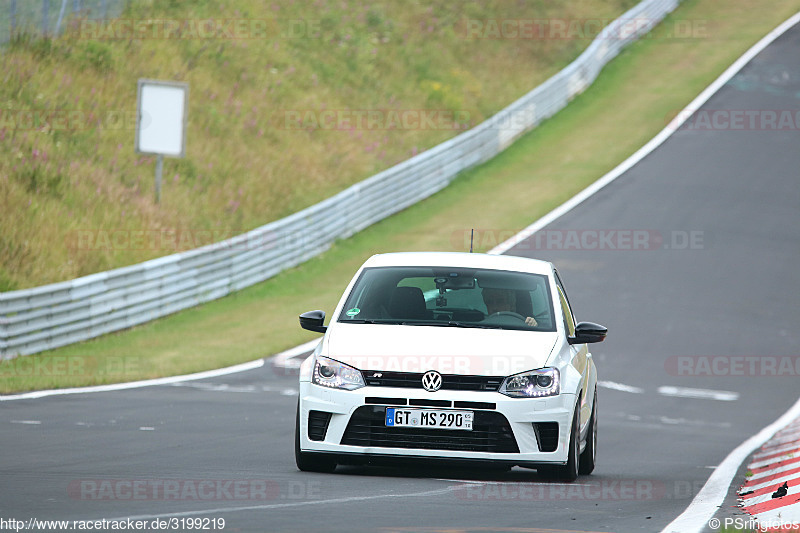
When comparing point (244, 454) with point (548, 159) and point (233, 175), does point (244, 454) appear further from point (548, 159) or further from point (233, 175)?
point (548, 159)

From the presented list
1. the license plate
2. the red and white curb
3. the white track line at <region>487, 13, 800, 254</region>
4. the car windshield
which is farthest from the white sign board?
the license plate

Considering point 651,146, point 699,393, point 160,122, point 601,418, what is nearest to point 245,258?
point 160,122

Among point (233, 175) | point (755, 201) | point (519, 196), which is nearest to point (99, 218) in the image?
point (233, 175)

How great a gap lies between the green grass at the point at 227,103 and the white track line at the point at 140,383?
5285 mm

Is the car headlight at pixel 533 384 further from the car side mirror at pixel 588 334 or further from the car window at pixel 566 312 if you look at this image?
the car window at pixel 566 312

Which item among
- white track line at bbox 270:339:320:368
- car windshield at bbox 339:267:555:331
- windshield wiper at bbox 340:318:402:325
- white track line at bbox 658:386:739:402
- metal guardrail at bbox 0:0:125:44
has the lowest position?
white track line at bbox 270:339:320:368

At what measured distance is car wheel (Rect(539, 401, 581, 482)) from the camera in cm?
880

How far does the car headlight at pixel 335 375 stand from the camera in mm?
8570

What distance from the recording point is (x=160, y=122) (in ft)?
87.4

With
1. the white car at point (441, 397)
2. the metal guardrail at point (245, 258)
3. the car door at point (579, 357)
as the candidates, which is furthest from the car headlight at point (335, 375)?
the metal guardrail at point (245, 258)

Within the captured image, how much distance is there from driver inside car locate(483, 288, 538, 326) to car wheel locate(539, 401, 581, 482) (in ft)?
3.19

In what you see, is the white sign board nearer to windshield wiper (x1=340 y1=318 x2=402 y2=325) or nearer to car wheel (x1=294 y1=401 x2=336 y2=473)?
windshield wiper (x1=340 y1=318 x2=402 y2=325)

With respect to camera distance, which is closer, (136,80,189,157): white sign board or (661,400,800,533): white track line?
(661,400,800,533): white track line

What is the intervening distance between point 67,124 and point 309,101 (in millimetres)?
11150
